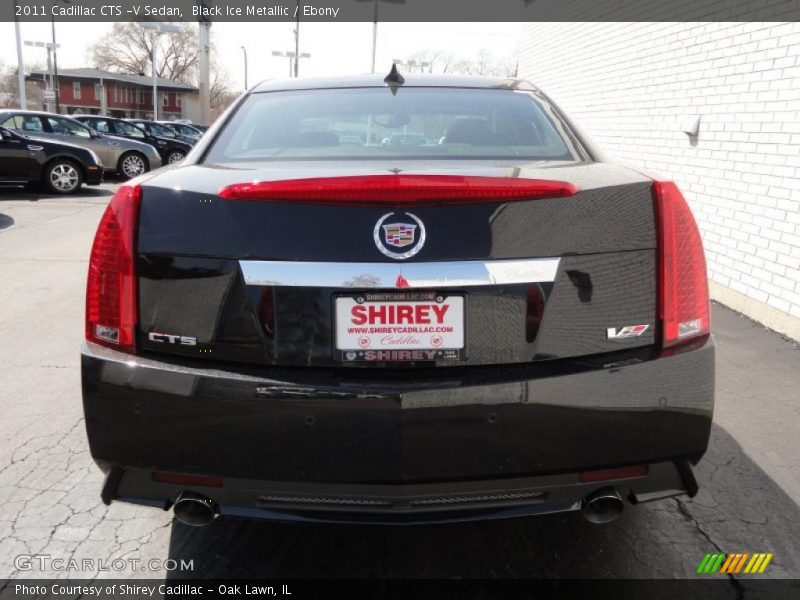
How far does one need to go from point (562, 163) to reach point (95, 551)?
2144 millimetres

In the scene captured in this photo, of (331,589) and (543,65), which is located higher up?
(543,65)

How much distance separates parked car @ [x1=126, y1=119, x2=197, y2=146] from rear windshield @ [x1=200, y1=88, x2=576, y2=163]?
20.1 metres

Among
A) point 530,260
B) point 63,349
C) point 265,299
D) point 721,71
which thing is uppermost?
point 721,71

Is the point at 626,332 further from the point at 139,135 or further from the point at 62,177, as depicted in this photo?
the point at 139,135

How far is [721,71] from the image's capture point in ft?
20.8

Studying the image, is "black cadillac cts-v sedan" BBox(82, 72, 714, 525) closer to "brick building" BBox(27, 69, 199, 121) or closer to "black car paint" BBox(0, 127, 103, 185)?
"black car paint" BBox(0, 127, 103, 185)

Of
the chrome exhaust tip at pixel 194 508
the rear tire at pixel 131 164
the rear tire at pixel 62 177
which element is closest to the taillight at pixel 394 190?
the chrome exhaust tip at pixel 194 508

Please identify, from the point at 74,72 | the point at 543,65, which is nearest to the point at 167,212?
the point at 543,65

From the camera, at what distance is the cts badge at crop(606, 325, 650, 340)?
1.93 metres

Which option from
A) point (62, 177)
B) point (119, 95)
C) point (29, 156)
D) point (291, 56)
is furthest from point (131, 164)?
point (119, 95)

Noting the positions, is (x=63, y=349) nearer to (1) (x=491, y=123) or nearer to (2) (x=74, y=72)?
(1) (x=491, y=123)

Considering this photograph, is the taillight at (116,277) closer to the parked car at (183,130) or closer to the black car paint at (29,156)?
the black car paint at (29,156)

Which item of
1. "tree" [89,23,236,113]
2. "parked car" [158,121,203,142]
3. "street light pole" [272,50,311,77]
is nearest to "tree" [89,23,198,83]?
"tree" [89,23,236,113]

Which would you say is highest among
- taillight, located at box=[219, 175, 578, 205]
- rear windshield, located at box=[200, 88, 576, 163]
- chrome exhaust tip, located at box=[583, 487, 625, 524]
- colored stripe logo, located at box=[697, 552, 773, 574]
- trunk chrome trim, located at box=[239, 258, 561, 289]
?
rear windshield, located at box=[200, 88, 576, 163]
